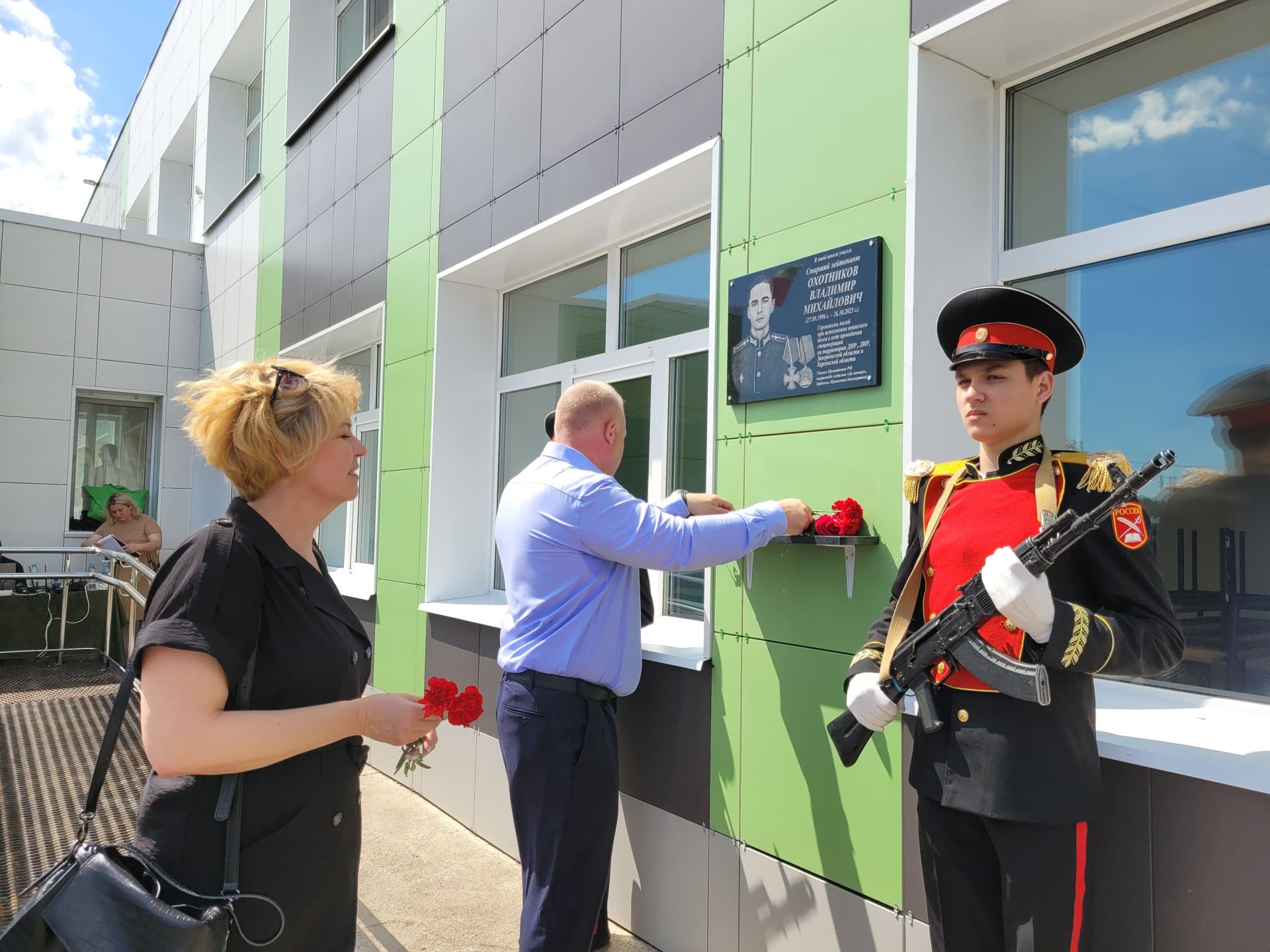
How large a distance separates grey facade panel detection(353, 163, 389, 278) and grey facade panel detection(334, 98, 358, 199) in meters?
0.24

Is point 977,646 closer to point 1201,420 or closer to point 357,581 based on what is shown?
point 1201,420

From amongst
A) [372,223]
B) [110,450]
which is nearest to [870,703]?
[372,223]

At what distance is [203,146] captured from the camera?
10984 mm

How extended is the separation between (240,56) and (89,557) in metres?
6.17

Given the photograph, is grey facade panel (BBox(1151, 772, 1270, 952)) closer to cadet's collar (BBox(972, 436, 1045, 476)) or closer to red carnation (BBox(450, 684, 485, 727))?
cadet's collar (BBox(972, 436, 1045, 476))

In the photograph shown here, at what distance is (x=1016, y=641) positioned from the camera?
1.78 metres

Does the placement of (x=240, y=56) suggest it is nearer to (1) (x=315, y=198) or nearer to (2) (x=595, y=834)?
(1) (x=315, y=198)

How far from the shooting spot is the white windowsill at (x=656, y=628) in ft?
10.9

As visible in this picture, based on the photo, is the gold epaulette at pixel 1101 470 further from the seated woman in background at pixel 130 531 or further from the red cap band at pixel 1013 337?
the seated woman in background at pixel 130 531

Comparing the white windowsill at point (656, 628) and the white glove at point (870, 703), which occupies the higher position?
the white glove at point (870, 703)

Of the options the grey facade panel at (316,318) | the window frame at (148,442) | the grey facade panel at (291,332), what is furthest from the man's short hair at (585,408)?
the window frame at (148,442)

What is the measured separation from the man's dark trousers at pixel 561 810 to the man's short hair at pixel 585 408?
0.91m

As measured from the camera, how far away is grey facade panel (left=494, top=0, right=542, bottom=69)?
4512mm

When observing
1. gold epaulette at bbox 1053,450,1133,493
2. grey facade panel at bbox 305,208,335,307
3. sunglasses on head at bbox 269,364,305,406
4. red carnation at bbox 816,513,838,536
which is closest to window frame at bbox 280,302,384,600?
grey facade panel at bbox 305,208,335,307
